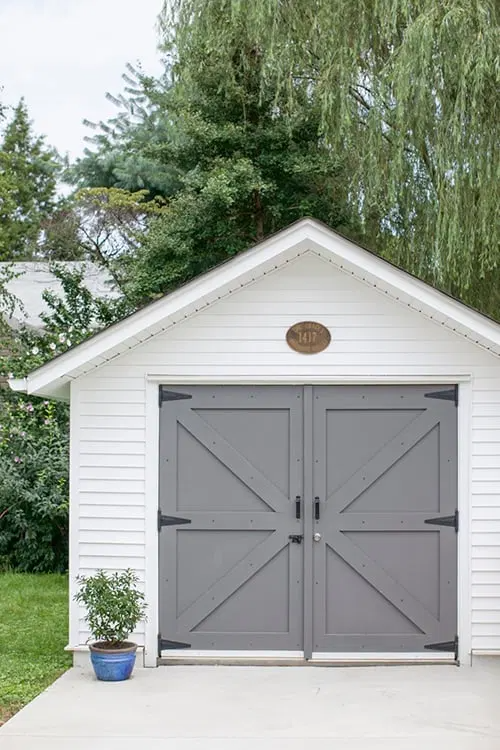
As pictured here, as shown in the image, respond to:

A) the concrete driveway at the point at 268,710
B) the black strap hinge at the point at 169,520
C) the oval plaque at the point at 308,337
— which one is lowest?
the concrete driveway at the point at 268,710

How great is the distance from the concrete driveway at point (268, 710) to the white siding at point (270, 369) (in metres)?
0.83

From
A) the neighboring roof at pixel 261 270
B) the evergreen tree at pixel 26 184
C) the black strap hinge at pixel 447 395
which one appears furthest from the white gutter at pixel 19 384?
the evergreen tree at pixel 26 184

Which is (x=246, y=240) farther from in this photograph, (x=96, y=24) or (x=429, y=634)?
(x=96, y=24)

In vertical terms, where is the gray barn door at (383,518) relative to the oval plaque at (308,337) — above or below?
below

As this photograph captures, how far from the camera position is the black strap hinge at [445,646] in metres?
7.98

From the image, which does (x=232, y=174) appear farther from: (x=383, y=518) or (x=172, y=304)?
(x=383, y=518)

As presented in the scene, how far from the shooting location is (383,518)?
8.02 metres

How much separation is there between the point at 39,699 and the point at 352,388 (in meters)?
3.24

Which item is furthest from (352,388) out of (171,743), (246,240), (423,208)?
(246,240)

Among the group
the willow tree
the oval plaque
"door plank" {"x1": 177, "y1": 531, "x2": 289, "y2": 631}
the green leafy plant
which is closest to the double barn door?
"door plank" {"x1": 177, "y1": 531, "x2": 289, "y2": 631}

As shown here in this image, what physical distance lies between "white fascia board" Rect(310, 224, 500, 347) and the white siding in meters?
0.35

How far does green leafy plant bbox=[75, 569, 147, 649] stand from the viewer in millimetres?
7367

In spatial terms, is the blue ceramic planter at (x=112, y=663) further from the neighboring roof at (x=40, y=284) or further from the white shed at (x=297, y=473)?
the neighboring roof at (x=40, y=284)

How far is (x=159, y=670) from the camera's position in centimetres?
778
